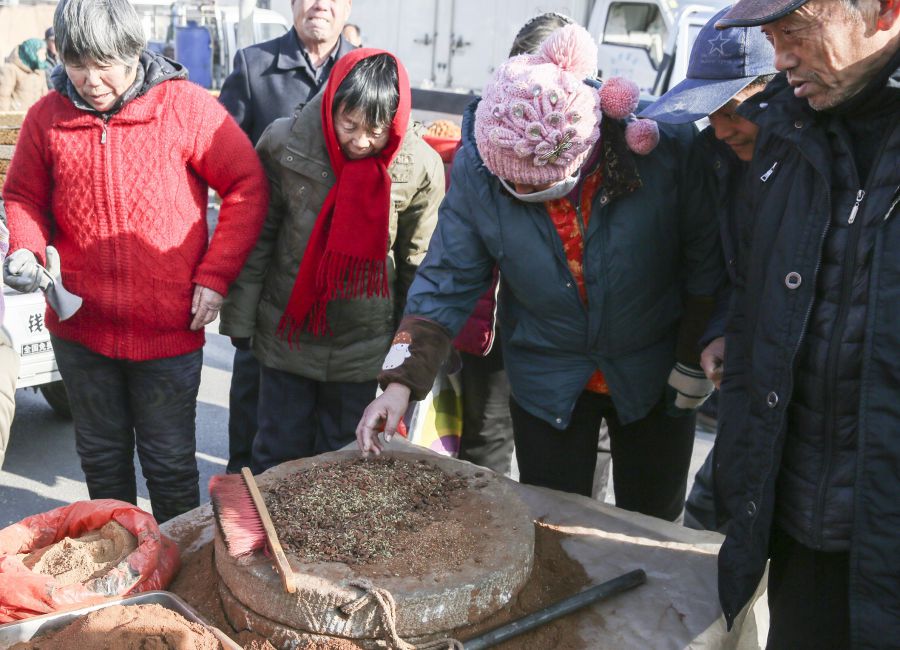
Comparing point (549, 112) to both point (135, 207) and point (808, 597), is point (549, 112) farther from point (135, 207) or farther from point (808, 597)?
point (135, 207)

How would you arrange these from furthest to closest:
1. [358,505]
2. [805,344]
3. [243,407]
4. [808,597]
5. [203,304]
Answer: [243,407]
[203,304]
[358,505]
[808,597]
[805,344]

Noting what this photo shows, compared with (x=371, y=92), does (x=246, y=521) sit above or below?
below

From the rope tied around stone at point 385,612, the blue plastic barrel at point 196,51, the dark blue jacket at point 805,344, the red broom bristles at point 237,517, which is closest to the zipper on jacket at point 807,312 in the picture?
the dark blue jacket at point 805,344

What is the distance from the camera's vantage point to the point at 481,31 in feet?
33.3

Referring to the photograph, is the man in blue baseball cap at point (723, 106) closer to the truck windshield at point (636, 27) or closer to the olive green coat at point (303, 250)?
the olive green coat at point (303, 250)

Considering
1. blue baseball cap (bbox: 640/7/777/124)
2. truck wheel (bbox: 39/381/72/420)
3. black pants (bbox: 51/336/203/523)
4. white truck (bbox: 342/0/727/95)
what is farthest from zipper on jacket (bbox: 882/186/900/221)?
white truck (bbox: 342/0/727/95)

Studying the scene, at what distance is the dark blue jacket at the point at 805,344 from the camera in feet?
4.60

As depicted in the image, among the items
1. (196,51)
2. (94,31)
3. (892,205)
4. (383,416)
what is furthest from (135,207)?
(196,51)

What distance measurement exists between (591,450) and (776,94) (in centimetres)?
105

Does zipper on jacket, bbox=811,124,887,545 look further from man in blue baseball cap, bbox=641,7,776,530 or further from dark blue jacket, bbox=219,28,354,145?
dark blue jacket, bbox=219,28,354,145

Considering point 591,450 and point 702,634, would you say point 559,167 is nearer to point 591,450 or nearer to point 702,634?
point 591,450

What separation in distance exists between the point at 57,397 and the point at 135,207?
234 cm

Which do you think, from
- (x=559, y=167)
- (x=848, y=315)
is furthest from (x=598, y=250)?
(x=848, y=315)

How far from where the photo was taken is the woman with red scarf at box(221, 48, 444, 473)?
266 centimetres
